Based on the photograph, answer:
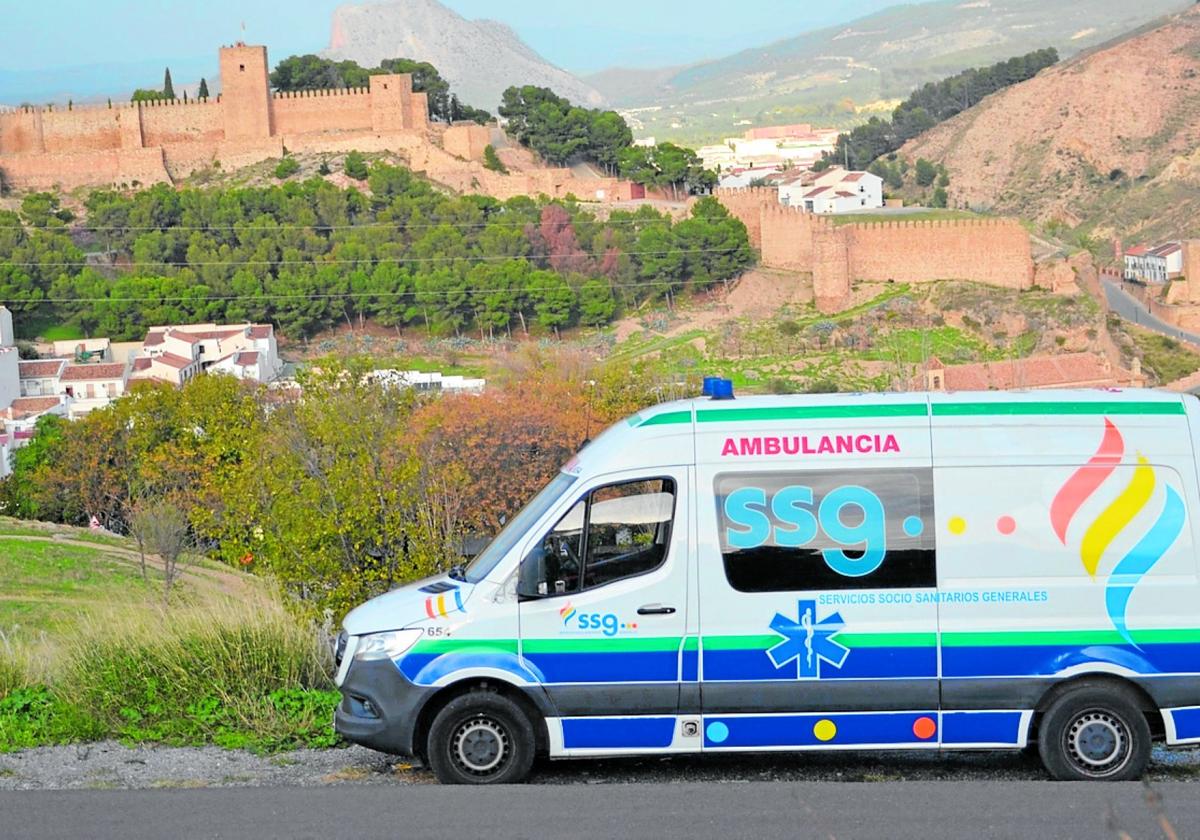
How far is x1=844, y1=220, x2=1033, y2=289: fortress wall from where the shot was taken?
4975 centimetres

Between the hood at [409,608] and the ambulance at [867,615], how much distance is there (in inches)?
2.8

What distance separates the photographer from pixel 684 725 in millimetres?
6410

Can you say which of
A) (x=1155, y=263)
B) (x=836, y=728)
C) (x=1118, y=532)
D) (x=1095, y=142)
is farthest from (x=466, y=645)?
(x=1095, y=142)

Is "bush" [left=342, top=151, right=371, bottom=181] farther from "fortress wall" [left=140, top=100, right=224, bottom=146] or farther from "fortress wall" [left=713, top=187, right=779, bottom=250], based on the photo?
"fortress wall" [left=713, top=187, right=779, bottom=250]

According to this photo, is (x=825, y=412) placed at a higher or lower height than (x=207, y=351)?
lower

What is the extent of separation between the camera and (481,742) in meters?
6.39

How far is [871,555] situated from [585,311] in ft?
153

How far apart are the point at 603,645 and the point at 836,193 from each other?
63944mm

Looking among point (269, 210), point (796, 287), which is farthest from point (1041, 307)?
point (269, 210)

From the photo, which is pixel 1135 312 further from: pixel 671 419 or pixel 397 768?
pixel 397 768

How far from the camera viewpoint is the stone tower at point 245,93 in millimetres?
63031

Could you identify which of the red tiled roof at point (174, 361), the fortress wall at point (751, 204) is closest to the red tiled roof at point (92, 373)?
the red tiled roof at point (174, 361)

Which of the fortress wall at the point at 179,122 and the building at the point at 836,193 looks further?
the building at the point at 836,193

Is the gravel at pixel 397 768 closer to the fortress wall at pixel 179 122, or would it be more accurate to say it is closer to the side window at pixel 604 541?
the side window at pixel 604 541
